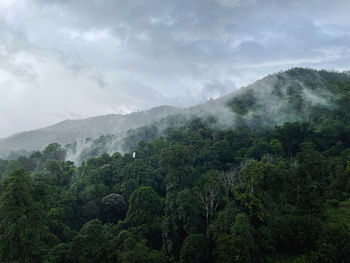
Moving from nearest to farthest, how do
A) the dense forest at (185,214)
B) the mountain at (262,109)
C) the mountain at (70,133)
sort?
the dense forest at (185,214) → the mountain at (262,109) → the mountain at (70,133)

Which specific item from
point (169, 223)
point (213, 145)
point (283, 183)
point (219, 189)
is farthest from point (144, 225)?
point (213, 145)

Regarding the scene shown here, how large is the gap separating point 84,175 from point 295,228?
3463 centimetres

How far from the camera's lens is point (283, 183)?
26.8 metres

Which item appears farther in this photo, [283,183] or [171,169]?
[171,169]

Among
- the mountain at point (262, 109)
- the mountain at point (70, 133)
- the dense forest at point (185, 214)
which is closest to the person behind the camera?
the dense forest at point (185, 214)

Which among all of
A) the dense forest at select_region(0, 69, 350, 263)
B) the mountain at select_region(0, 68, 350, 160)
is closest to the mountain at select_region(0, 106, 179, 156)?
the mountain at select_region(0, 68, 350, 160)

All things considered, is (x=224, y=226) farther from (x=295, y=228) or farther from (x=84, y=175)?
(x=84, y=175)

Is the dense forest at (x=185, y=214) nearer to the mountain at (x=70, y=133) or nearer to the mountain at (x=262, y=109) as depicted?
the mountain at (x=262, y=109)

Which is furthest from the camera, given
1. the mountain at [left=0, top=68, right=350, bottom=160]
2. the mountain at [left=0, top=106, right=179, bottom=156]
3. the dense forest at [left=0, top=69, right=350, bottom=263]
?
the mountain at [left=0, top=106, right=179, bottom=156]

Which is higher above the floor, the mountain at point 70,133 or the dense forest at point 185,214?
the mountain at point 70,133

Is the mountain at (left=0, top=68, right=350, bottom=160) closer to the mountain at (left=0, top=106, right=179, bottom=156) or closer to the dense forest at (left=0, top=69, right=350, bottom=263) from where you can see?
the dense forest at (left=0, top=69, right=350, bottom=263)

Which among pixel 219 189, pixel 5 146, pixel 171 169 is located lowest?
pixel 219 189

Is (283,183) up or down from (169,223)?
up

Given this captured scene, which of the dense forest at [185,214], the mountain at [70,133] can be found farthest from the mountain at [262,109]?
the mountain at [70,133]
